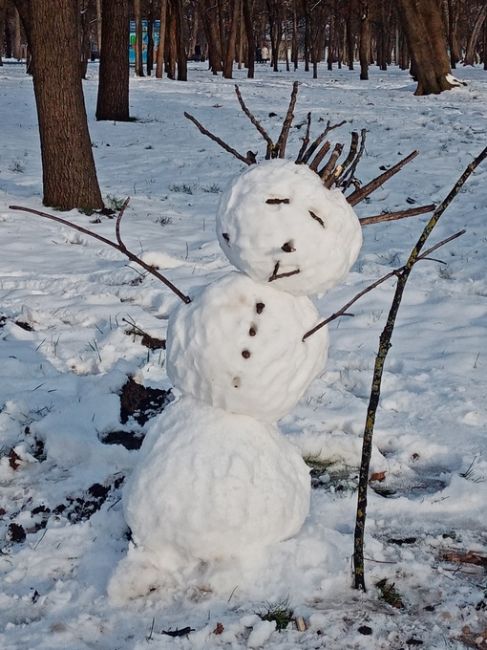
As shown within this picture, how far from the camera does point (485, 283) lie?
5289 mm

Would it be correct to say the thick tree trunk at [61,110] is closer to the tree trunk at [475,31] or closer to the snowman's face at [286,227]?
the snowman's face at [286,227]

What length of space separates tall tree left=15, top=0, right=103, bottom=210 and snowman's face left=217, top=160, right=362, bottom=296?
5.60 meters

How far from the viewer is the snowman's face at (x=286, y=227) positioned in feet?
6.34

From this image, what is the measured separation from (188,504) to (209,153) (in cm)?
900

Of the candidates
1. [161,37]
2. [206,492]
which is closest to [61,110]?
[206,492]

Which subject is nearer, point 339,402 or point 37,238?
point 339,402

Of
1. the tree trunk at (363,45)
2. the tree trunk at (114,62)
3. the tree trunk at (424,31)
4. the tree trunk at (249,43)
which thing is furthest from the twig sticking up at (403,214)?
the tree trunk at (363,45)

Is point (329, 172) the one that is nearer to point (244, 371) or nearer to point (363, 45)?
point (244, 371)

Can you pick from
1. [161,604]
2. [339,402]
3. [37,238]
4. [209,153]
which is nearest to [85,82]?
[209,153]

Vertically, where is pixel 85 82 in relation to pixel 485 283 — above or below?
above

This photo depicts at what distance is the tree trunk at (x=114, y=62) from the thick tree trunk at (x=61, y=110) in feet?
16.7

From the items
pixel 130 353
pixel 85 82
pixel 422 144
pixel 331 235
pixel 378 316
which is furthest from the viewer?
pixel 85 82

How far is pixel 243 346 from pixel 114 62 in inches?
442

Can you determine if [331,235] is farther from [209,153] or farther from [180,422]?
[209,153]
